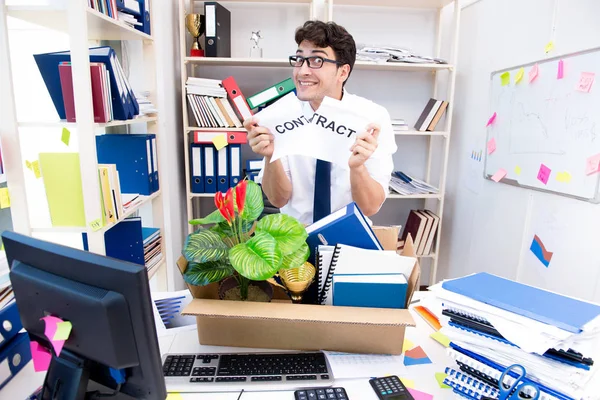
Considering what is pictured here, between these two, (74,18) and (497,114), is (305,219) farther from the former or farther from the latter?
(497,114)

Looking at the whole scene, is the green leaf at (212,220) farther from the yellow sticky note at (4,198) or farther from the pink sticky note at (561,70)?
the pink sticky note at (561,70)

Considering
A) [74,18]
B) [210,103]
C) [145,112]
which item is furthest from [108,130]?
[74,18]

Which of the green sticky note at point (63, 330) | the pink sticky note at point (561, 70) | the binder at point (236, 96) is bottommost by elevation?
the green sticky note at point (63, 330)

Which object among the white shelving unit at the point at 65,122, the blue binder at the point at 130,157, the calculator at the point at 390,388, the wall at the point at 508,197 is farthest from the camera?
Answer: the blue binder at the point at 130,157

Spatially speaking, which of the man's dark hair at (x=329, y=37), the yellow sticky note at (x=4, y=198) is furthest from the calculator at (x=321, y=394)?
the yellow sticky note at (x=4, y=198)

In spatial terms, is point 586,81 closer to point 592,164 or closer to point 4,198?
point 592,164

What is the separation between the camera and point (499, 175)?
7.64ft

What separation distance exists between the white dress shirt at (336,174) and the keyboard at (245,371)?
770 mm

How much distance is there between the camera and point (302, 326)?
3.12 feet

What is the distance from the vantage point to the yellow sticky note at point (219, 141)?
2.52 m

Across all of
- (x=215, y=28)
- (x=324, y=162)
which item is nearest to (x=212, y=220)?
(x=324, y=162)

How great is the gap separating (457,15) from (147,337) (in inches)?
111

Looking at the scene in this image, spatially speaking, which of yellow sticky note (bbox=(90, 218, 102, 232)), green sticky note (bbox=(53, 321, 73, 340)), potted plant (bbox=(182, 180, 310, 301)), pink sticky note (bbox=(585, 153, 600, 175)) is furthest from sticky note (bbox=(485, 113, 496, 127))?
green sticky note (bbox=(53, 321, 73, 340))

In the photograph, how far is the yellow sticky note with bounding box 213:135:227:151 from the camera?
2523 millimetres
